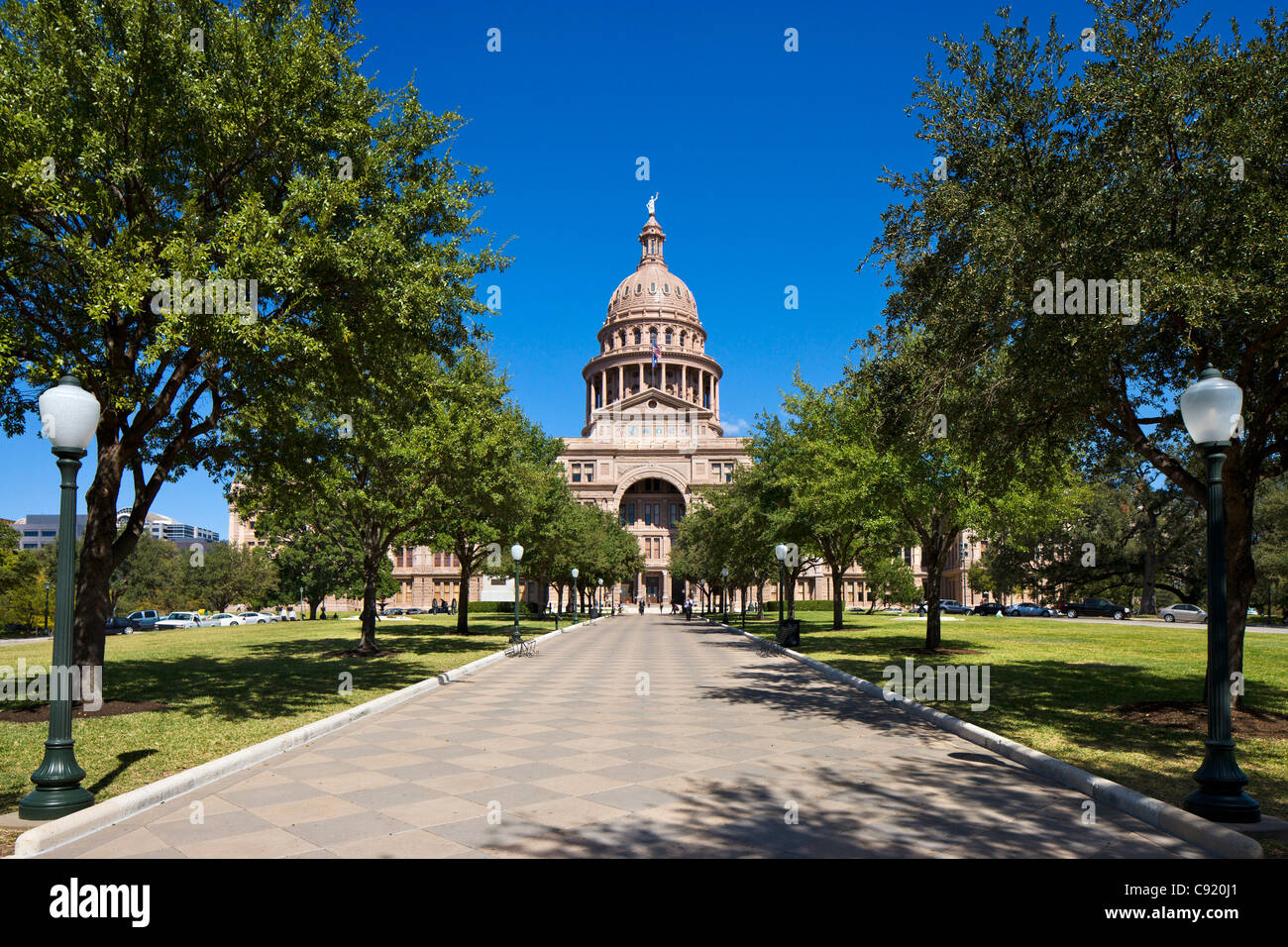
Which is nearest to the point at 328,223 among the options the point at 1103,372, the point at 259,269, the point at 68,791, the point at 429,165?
the point at 259,269

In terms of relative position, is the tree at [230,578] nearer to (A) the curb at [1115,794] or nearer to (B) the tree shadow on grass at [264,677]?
(B) the tree shadow on grass at [264,677]

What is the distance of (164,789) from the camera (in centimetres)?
773

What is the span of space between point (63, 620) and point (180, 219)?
25.0 ft

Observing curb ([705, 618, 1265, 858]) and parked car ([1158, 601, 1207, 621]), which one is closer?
curb ([705, 618, 1265, 858])

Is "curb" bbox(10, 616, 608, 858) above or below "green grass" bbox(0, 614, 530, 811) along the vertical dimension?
above

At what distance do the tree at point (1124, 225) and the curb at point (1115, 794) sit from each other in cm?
425

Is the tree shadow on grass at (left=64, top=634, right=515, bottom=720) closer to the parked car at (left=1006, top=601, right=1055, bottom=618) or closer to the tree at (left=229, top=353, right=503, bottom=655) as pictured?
the tree at (left=229, top=353, right=503, bottom=655)

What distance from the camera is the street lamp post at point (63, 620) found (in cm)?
698

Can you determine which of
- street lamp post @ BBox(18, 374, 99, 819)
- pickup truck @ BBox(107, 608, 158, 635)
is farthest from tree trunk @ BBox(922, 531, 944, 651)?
pickup truck @ BBox(107, 608, 158, 635)

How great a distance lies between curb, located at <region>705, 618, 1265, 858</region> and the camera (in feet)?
20.4

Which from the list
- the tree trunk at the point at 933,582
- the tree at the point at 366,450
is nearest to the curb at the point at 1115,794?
the tree at the point at 366,450

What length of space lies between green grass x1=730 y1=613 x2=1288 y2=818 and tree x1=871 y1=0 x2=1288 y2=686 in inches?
96.1

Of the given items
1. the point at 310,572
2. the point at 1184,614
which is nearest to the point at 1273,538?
the point at 1184,614

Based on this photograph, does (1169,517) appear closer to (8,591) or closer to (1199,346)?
(1199,346)
